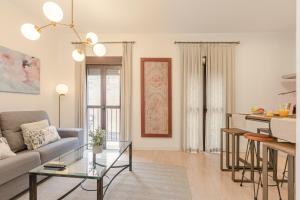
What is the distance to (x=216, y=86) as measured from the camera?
468 cm

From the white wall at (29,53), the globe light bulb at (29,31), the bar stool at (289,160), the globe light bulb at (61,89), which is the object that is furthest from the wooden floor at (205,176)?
the globe light bulb at (29,31)

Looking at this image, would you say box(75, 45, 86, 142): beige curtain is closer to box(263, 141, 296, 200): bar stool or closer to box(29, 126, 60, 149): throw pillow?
box(29, 126, 60, 149): throw pillow

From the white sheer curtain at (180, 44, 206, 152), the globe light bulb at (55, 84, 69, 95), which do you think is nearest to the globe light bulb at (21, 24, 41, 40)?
the globe light bulb at (55, 84, 69, 95)

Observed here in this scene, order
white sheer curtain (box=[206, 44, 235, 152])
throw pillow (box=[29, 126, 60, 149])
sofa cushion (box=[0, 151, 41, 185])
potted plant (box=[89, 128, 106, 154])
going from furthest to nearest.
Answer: white sheer curtain (box=[206, 44, 235, 152]) → throw pillow (box=[29, 126, 60, 149]) → potted plant (box=[89, 128, 106, 154]) → sofa cushion (box=[0, 151, 41, 185])

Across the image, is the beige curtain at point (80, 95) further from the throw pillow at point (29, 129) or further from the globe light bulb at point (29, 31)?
the globe light bulb at point (29, 31)

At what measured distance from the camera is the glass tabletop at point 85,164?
6.17 ft

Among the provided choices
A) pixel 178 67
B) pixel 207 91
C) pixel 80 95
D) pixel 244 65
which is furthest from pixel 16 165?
pixel 244 65

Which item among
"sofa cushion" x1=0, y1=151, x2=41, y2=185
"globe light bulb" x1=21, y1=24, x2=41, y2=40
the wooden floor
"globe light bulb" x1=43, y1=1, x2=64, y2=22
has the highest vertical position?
"globe light bulb" x1=43, y1=1, x2=64, y2=22

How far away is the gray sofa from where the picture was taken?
217 cm

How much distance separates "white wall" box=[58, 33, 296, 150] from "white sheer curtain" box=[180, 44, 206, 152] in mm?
165

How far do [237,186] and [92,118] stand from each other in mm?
3462

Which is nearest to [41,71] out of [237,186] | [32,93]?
[32,93]

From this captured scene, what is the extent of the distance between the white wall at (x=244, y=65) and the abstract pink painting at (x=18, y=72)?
3.24 feet

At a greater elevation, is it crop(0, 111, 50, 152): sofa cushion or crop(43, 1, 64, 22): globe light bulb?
crop(43, 1, 64, 22): globe light bulb
